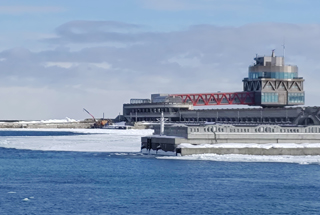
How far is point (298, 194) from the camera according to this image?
173ft

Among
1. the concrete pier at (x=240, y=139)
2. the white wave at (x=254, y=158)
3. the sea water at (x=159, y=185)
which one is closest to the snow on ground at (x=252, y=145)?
the concrete pier at (x=240, y=139)

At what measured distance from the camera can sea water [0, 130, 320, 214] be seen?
47.1 m

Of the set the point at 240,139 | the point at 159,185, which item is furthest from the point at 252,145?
the point at 159,185

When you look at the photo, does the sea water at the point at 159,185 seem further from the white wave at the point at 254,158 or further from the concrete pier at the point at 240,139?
the concrete pier at the point at 240,139

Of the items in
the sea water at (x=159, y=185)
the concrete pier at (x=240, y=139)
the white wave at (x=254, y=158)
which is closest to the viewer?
the sea water at (x=159, y=185)

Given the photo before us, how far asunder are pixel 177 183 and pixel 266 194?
875 centimetres

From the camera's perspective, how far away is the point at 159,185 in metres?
57.6

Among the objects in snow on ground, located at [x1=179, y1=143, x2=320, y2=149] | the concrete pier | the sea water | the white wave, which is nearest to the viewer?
the sea water

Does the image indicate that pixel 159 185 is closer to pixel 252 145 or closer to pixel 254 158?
pixel 254 158

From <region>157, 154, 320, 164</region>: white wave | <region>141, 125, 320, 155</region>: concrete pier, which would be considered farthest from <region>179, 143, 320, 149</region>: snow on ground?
<region>157, 154, 320, 164</region>: white wave

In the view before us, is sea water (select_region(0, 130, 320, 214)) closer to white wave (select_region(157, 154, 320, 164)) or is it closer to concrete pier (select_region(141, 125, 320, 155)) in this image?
white wave (select_region(157, 154, 320, 164))

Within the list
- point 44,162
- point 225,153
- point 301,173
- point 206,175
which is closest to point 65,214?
point 206,175

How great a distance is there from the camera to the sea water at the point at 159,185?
47062 mm

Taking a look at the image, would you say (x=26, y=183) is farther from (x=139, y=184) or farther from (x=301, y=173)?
(x=301, y=173)
